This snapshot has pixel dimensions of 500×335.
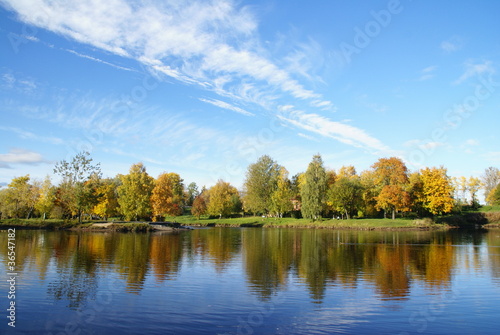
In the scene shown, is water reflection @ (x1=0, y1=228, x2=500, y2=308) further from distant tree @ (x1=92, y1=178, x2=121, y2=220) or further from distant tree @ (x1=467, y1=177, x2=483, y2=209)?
distant tree @ (x1=467, y1=177, x2=483, y2=209)

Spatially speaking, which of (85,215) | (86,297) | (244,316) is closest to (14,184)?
(85,215)

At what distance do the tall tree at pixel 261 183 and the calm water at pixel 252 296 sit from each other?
62.9m

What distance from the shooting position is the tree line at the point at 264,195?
66.6 meters

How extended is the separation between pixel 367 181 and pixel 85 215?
6804cm

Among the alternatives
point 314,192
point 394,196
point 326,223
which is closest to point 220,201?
point 314,192

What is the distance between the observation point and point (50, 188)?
223 feet

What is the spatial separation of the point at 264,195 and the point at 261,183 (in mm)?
3215

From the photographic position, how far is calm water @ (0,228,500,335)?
10.9 m

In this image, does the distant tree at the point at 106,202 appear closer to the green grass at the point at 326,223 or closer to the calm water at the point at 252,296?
the green grass at the point at 326,223

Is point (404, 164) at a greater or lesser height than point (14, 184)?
greater

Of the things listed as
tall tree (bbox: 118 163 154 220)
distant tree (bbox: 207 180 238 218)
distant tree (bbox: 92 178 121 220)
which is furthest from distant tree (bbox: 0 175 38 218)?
distant tree (bbox: 207 180 238 218)

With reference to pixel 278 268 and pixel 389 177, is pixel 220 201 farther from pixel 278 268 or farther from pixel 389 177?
pixel 278 268

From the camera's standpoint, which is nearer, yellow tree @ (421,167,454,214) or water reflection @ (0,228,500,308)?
water reflection @ (0,228,500,308)

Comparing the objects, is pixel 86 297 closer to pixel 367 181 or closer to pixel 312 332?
pixel 312 332
